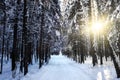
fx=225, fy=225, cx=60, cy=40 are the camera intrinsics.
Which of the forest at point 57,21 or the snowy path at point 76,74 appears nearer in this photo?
the forest at point 57,21

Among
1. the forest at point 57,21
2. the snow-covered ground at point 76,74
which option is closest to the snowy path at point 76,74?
the snow-covered ground at point 76,74

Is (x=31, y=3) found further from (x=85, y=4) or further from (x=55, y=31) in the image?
(x=55, y=31)

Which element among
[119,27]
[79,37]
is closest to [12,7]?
[119,27]

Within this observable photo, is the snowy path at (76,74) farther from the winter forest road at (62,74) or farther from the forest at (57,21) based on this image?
the forest at (57,21)

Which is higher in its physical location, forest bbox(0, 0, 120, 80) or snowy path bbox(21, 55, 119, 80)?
forest bbox(0, 0, 120, 80)

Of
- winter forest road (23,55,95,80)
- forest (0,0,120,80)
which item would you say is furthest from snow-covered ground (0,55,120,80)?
forest (0,0,120,80)

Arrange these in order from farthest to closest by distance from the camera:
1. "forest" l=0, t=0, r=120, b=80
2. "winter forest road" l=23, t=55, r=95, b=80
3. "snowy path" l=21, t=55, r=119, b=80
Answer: "winter forest road" l=23, t=55, r=95, b=80, "snowy path" l=21, t=55, r=119, b=80, "forest" l=0, t=0, r=120, b=80

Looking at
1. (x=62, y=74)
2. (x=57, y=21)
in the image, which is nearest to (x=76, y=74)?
(x=62, y=74)

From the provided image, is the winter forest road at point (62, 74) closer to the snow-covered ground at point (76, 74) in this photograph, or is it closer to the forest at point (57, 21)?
the snow-covered ground at point (76, 74)

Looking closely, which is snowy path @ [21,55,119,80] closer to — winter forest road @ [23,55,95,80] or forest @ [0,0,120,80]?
winter forest road @ [23,55,95,80]

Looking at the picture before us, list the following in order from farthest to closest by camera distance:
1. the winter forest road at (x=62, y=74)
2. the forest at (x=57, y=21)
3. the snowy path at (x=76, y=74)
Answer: the winter forest road at (x=62, y=74) < the snowy path at (x=76, y=74) < the forest at (x=57, y=21)

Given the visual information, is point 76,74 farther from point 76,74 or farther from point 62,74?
point 62,74

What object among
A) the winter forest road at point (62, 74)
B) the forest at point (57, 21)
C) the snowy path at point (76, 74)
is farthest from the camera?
the winter forest road at point (62, 74)

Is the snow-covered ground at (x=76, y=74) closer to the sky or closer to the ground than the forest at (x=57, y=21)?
closer to the ground
